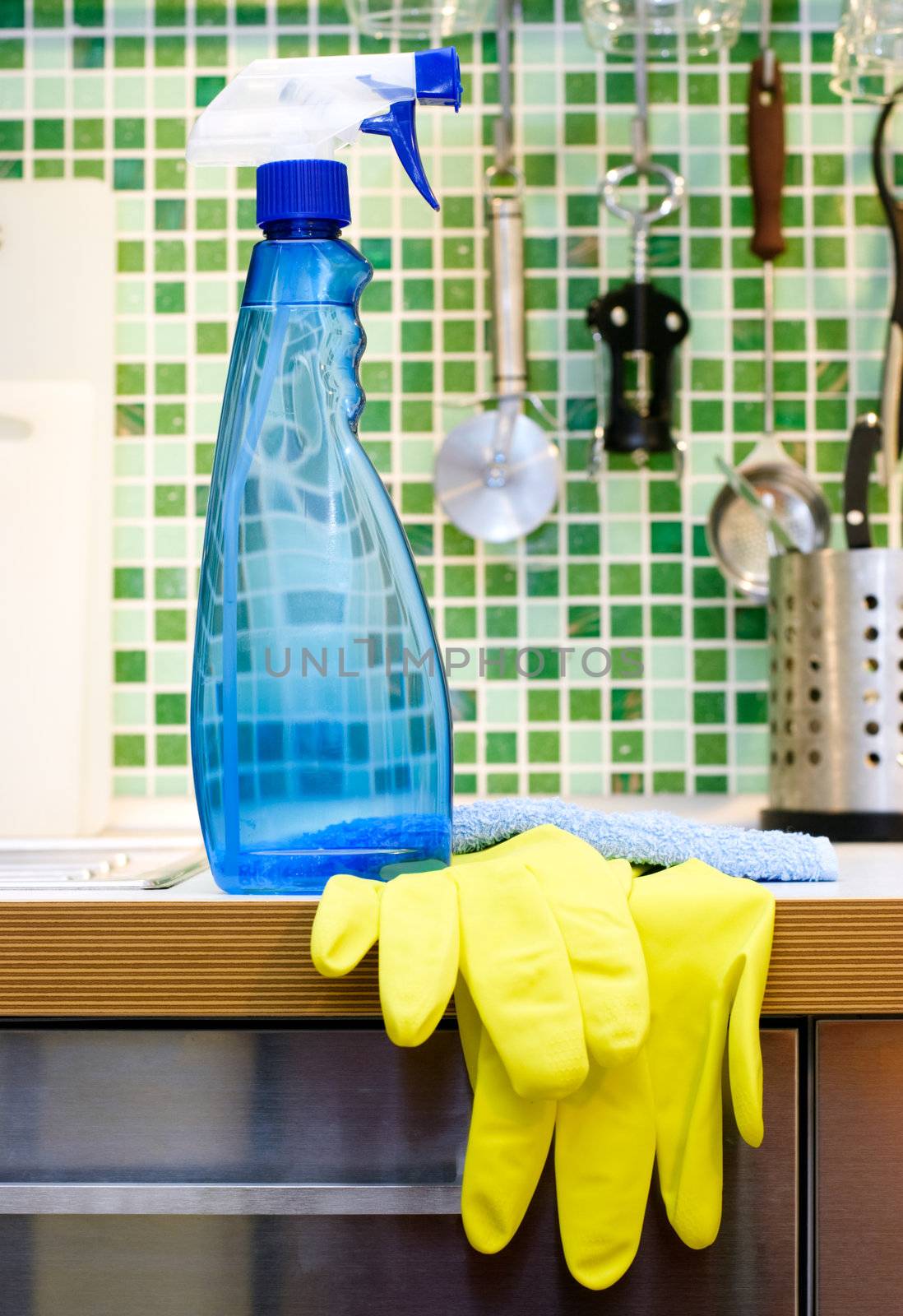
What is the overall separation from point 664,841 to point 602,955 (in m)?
0.17

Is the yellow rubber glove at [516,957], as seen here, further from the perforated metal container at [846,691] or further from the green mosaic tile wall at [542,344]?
the green mosaic tile wall at [542,344]

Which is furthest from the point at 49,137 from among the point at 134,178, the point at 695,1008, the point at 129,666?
the point at 695,1008

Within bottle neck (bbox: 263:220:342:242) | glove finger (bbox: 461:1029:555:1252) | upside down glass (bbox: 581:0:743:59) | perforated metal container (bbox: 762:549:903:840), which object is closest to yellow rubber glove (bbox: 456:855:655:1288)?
glove finger (bbox: 461:1029:555:1252)

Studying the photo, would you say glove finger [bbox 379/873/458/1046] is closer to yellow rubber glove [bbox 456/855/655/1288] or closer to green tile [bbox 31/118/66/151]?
yellow rubber glove [bbox 456/855/655/1288]

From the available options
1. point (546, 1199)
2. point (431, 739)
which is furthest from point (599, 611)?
point (546, 1199)

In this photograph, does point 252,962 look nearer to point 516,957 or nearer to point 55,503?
point 516,957

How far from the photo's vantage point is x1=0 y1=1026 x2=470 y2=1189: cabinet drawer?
0.63m

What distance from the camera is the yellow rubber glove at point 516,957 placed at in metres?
0.53

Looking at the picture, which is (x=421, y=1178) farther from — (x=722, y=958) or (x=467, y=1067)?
(x=722, y=958)

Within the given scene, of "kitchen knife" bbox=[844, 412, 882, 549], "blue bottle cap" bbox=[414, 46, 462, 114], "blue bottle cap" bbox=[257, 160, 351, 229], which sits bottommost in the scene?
"kitchen knife" bbox=[844, 412, 882, 549]

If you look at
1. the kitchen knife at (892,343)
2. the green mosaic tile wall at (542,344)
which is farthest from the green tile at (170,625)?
the kitchen knife at (892,343)

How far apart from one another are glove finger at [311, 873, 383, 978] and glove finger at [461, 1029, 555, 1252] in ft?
0.21

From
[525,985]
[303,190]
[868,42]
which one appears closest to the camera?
[525,985]

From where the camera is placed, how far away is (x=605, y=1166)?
0.59 m
